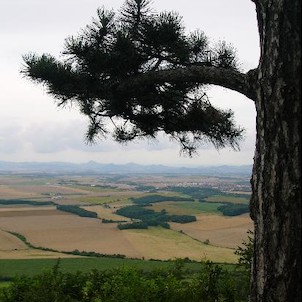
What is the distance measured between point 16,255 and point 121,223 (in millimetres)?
19881

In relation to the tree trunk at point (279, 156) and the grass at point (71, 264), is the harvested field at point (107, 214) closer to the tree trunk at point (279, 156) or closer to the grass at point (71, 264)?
the grass at point (71, 264)

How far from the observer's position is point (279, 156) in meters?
2.54

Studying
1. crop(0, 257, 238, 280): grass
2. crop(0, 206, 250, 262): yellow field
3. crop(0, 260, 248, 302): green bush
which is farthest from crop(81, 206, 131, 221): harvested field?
crop(0, 260, 248, 302): green bush

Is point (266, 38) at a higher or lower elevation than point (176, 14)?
lower

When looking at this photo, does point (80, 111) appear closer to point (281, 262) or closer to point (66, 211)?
point (281, 262)

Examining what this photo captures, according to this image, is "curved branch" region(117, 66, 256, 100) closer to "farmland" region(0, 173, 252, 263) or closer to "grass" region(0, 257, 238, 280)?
"grass" region(0, 257, 238, 280)

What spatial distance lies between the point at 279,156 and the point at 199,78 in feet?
7.93

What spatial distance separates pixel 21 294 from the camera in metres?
7.88

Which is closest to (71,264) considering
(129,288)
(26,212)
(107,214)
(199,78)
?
(129,288)

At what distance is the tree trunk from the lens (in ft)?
8.06

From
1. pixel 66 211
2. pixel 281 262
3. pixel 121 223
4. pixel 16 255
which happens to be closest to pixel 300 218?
pixel 281 262

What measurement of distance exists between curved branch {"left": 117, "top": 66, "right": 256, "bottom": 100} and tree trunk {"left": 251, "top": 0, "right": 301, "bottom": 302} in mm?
714

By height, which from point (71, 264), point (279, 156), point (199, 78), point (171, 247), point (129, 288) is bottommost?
point (171, 247)

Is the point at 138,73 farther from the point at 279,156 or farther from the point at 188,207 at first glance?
the point at 188,207
